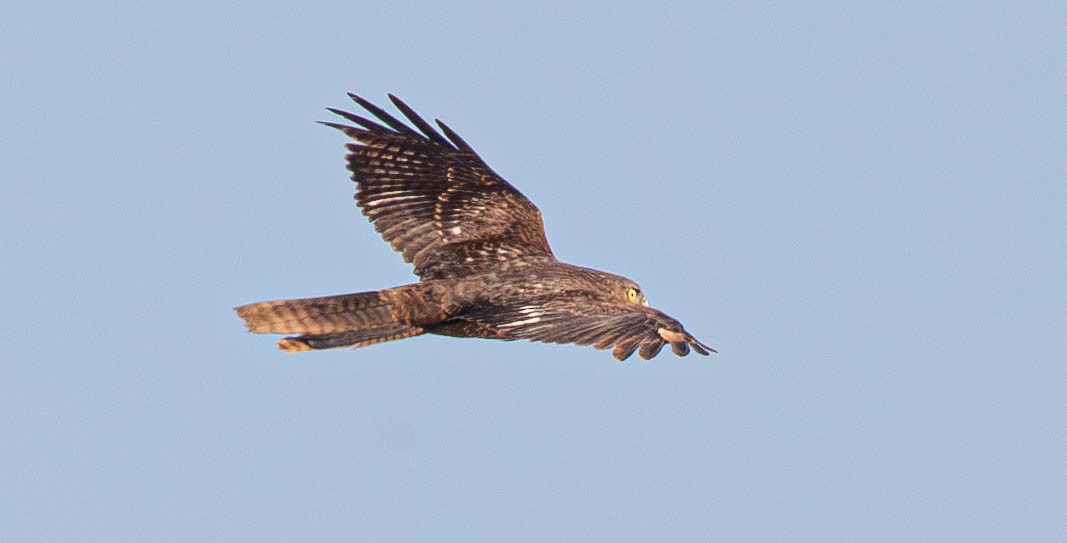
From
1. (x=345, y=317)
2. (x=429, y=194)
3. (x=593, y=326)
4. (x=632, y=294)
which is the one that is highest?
(x=429, y=194)

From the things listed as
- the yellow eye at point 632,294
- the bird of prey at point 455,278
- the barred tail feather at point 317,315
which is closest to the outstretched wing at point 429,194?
the bird of prey at point 455,278

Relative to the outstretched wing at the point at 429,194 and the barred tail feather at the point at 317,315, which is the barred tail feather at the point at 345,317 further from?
the outstretched wing at the point at 429,194

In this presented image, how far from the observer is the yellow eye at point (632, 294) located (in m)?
14.9

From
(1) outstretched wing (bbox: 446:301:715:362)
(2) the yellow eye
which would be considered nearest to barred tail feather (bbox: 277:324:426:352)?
(1) outstretched wing (bbox: 446:301:715:362)

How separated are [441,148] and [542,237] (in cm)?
128

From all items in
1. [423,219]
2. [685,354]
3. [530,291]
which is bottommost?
[685,354]

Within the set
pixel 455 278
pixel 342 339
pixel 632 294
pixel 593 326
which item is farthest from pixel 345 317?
pixel 632 294

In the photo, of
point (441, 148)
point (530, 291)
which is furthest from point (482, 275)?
point (441, 148)

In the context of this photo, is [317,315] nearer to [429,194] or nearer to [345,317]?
[345,317]

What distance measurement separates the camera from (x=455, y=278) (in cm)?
1471

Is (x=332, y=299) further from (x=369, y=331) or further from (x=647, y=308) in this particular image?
(x=647, y=308)

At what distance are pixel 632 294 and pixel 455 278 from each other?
62.6 inches

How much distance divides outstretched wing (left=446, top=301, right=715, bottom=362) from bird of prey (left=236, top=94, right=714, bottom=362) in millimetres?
11

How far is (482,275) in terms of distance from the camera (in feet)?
48.1
